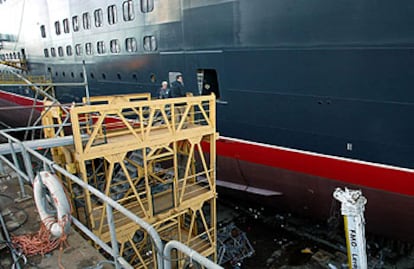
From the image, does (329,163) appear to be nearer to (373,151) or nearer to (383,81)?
(373,151)

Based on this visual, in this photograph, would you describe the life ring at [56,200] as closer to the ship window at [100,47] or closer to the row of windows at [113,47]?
the row of windows at [113,47]

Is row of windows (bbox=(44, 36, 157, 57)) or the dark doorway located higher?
row of windows (bbox=(44, 36, 157, 57))

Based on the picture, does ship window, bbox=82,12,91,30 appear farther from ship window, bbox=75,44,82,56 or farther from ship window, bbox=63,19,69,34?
ship window, bbox=63,19,69,34

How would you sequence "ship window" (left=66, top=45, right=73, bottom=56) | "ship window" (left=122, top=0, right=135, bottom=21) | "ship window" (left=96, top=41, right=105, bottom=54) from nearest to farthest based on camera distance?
"ship window" (left=122, top=0, right=135, bottom=21) < "ship window" (left=96, top=41, right=105, bottom=54) < "ship window" (left=66, top=45, right=73, bottom=56)

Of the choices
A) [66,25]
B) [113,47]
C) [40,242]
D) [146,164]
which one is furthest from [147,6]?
[40,242]

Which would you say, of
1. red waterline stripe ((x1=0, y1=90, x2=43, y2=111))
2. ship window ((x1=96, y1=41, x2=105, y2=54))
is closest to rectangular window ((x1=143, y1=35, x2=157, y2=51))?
ship window ((x1=96, y1=41, x2=105, y2=54))

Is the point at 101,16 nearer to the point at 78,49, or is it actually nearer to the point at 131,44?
the point at 131,44

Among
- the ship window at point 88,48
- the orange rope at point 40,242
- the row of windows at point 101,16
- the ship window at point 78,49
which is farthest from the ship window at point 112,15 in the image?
the orange rope at point 40,242

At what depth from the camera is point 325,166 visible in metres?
7.30

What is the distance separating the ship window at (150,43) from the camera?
10.5 meters

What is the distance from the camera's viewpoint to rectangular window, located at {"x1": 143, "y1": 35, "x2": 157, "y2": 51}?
34.4 feet

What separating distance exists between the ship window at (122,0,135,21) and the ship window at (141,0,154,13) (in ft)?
2.04

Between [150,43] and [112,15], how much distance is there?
2589 mm

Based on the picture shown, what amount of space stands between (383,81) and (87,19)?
40.1ft
